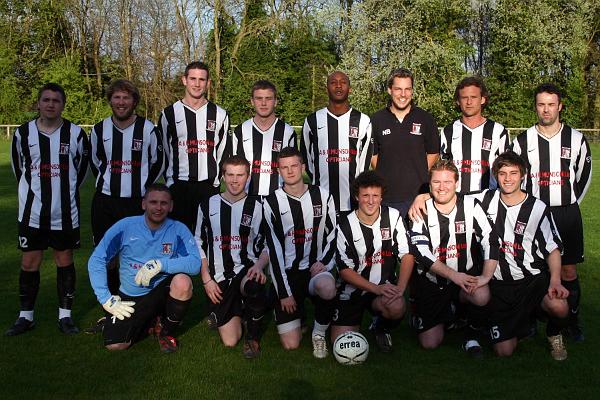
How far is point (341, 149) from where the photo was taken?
4.70m

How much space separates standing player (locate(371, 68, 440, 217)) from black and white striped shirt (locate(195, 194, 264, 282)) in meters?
1.00

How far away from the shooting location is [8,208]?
984 cm

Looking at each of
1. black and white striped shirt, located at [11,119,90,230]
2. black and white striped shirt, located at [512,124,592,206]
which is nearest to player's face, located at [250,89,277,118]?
black and white striped shirt, located at [11,119,90,230]

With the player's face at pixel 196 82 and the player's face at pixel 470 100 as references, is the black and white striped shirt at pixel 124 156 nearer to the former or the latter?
the player's face at pixel 196 82

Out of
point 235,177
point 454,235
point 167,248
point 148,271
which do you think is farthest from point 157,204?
point 454,235

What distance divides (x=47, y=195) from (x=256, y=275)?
154cm

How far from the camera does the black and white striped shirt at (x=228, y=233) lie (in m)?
4.27

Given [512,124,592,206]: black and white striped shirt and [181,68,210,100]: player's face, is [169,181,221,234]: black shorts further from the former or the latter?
[512,124,592,206]: black and white striped shirt

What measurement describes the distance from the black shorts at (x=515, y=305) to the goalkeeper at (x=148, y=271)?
1885 mm

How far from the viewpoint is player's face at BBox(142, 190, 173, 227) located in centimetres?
402

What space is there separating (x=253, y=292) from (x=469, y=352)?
138 cm

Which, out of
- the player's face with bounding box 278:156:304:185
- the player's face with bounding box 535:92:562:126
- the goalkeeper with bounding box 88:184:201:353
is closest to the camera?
the goalkeeper with bounding box 88:184:201:353

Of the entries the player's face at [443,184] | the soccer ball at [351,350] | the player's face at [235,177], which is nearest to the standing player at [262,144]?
the player's face at [235,177]

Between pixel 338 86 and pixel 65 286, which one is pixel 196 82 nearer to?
pixel 338 86
